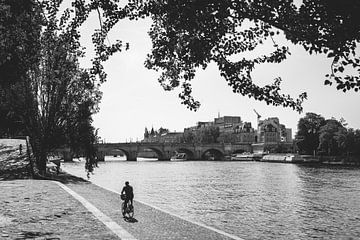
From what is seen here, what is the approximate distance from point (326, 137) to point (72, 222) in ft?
316

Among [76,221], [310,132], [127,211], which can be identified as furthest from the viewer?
[310,132]

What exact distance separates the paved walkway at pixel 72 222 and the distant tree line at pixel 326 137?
86623 mm

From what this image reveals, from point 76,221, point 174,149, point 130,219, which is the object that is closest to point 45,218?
point 76,221

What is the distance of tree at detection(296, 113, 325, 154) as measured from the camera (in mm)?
114250

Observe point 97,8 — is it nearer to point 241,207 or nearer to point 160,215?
point 160,215

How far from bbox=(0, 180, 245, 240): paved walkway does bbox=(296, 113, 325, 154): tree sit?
327 feet

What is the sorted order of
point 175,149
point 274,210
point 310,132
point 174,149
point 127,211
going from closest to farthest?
point 127,211 < point 274,210 < point 310,132 < point 174,149 < point 175,149

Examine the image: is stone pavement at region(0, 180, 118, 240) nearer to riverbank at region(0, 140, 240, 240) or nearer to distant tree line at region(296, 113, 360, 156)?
riverbank at region(0, 140, 240, 240)

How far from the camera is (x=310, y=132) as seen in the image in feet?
377

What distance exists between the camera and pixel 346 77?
7883 mm

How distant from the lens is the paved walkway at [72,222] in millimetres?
12797

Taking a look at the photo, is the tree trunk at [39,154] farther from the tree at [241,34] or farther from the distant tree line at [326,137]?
the distant tree line at [326,137]

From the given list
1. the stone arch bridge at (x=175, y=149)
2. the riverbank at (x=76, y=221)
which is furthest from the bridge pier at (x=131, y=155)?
the riverbank at (x=76, y=221)

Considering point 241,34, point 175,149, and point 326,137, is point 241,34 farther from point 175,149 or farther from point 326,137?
point 175,149
